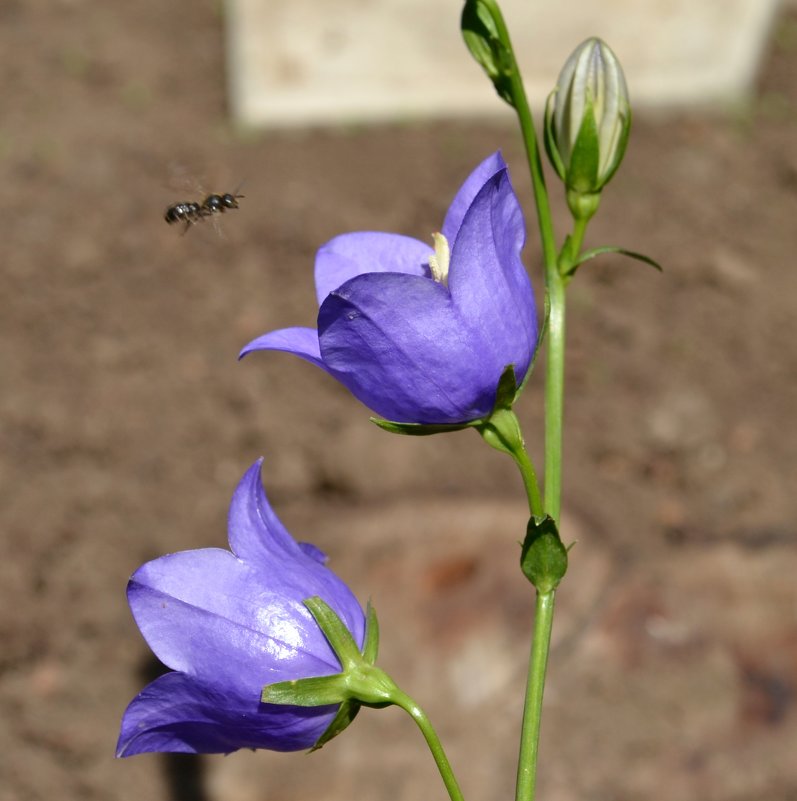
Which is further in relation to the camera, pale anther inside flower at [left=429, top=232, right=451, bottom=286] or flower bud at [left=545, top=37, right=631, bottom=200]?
flower bud at [left=545, top=37, right=631, bottom=200]

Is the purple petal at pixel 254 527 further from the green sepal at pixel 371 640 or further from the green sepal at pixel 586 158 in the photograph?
the green sepal at pixel 586 158

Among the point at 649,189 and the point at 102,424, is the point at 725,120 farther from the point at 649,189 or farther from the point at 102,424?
the point at 102,424

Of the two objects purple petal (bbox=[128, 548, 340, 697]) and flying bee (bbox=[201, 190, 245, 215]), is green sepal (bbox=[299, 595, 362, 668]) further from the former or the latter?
flying bee (bbox=[201, 190, 245, 215])

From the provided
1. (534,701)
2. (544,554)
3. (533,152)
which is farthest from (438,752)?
(533,152)

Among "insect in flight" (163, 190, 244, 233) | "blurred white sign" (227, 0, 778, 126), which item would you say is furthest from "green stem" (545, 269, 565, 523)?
"blurred white sign" (227, 0, 778, 126)

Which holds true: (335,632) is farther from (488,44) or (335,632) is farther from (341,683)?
(488,44)

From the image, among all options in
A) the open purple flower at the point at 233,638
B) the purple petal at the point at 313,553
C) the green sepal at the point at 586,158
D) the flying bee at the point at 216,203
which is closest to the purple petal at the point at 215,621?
the open purple flower at the point at 233,638
